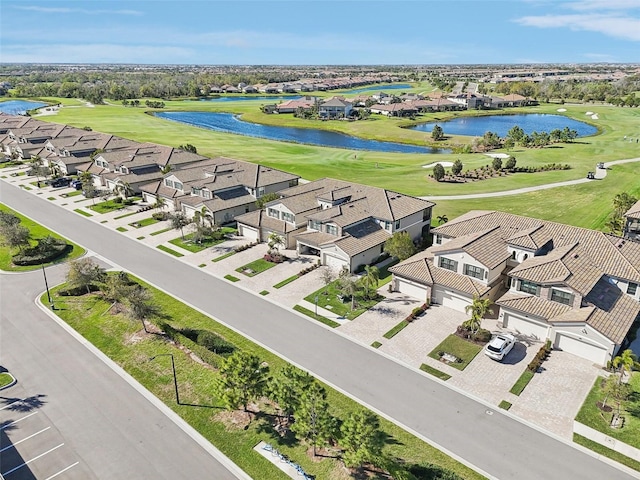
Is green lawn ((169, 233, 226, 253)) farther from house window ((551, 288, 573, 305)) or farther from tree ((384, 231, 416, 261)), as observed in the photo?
house window ((551, 288, 573, 305))

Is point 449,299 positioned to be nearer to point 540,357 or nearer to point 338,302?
point 540,357

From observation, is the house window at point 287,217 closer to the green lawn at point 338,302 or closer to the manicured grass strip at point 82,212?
the green lawn at point 338,302

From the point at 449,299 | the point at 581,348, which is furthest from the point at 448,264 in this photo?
the point at 581,348

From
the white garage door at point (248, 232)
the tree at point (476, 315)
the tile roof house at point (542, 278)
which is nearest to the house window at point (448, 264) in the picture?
the tile roof house at point (542, 278)

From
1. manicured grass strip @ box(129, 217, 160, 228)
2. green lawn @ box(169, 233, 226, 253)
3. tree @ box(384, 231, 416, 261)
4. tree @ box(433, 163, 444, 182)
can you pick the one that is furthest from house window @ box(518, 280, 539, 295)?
manicured grass strip @ box(129, 217, 160, 228)

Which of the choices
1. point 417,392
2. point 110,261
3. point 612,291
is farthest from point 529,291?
point 110,261
